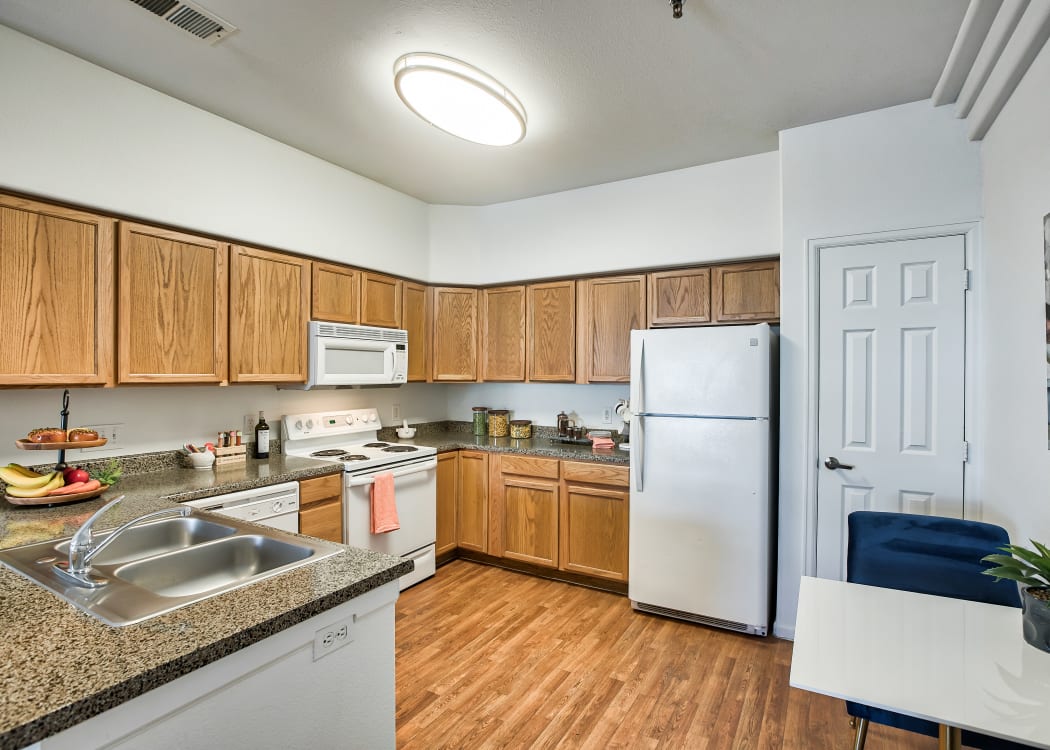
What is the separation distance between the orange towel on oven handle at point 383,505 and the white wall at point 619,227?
66.1 inches

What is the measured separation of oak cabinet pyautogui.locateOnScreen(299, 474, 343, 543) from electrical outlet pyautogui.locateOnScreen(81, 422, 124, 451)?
88 cm

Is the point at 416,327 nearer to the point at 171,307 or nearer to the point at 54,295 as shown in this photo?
the point at 171,307

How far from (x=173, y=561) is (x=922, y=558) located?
7.66ft

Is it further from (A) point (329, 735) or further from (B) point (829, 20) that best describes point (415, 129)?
(A) point (329, 735)

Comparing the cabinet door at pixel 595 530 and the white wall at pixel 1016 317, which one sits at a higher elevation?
the white wall at pixel 1016 317

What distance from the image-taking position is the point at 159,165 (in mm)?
2441

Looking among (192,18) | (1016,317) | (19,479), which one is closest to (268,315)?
(19,479)

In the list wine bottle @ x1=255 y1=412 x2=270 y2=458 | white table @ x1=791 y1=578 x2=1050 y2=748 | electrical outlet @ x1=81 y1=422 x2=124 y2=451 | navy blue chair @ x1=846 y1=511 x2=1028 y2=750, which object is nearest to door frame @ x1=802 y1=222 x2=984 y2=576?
navy blue chair @ x1=846 y1=511 x2=1028 y2=750

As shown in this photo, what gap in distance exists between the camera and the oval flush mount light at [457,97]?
82.1 inches

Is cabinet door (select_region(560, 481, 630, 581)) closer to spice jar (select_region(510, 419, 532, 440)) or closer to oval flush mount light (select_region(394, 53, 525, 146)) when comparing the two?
spice jar (select_region(510, 419, 532, 440))

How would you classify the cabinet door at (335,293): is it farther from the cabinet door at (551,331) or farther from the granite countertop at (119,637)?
the granite countertop at (119,637)


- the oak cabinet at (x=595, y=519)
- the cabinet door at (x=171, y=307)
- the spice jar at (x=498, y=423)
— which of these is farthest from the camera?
the spice jar at (x=498, y=423)

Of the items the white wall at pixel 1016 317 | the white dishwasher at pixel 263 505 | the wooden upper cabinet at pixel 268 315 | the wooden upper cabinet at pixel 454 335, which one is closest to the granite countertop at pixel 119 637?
the white dishwasher at pixel 263 505

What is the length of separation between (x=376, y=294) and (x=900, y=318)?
3.01m
